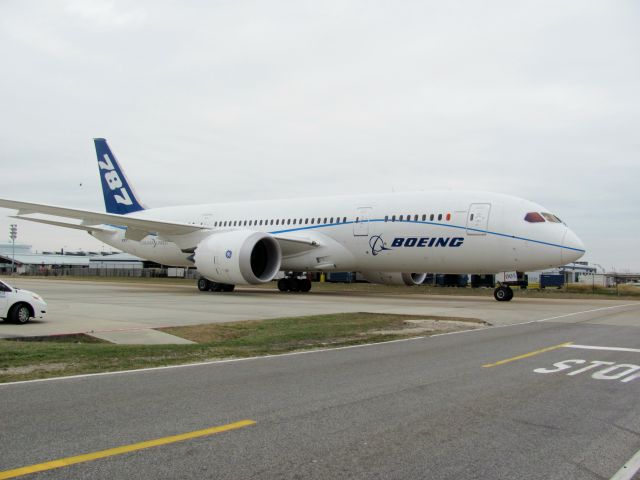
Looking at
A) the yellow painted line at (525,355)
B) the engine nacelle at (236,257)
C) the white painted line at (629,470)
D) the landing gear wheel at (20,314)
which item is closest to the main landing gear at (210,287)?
the engine nacelle at (236,257)

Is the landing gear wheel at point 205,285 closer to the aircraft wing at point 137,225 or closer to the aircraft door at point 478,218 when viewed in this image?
the aircraft wing at point 137,225

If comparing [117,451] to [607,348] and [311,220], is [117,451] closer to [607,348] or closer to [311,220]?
[607,348]

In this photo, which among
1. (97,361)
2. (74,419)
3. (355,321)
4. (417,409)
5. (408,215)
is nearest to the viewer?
(74,419)

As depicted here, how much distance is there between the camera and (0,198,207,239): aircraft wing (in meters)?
25.4

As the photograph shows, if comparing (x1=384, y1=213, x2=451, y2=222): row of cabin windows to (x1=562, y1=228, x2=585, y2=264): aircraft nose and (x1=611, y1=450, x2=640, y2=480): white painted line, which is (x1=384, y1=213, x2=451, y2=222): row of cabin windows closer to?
(x1=562, y1=228, x2=585, y2=264): aircraft nose

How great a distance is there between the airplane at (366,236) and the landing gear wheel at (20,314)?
12304 millimetres

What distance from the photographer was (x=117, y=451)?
15.6 feet

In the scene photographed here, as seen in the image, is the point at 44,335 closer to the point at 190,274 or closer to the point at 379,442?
the point at 379,442

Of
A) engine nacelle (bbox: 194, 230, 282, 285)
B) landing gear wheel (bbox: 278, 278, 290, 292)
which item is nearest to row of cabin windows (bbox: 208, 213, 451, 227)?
engine nacelle (bbox: 194, 230, 282, 285)

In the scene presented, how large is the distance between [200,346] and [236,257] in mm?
14984

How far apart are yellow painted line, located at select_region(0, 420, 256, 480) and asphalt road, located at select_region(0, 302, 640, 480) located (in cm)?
9

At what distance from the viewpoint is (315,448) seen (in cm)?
491

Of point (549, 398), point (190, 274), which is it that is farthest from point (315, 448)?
point (190, 274)

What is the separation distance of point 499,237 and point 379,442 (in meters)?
19.7
